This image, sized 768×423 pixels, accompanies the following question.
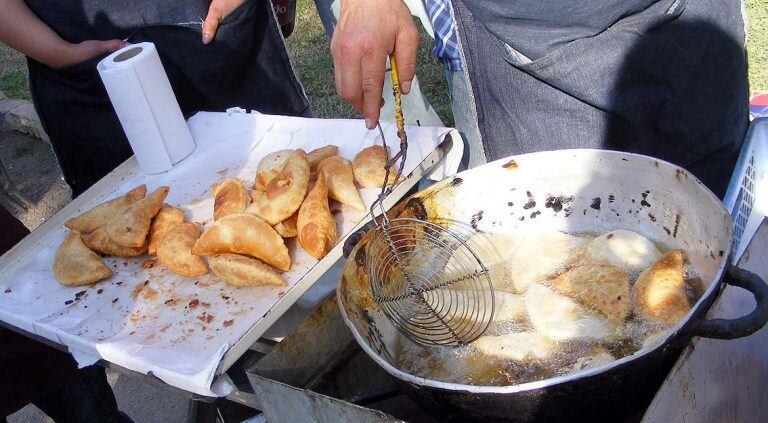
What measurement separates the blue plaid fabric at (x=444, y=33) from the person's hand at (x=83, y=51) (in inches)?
43.2

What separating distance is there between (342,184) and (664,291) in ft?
2.71

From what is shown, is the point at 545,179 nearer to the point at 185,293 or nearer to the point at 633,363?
the point at 633,363

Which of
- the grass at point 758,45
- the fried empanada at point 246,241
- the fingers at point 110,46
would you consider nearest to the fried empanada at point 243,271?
the fried empanada at point 246,241

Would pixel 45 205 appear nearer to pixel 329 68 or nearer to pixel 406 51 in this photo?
pixel 329 68

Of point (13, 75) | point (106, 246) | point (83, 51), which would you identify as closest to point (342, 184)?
point (106, 246)

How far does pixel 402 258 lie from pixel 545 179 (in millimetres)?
370

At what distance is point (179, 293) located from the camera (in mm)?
1561

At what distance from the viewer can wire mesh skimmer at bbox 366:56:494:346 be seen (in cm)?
128

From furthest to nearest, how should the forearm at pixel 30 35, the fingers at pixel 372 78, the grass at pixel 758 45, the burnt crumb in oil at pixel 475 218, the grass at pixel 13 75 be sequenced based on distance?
the grass at pixel 13 75 < the grass at pixel 758 45 < the forearm at pixel 30 35 < the burnt crumb in oil at pixel 475 218 < the fingers at pixel 372 78

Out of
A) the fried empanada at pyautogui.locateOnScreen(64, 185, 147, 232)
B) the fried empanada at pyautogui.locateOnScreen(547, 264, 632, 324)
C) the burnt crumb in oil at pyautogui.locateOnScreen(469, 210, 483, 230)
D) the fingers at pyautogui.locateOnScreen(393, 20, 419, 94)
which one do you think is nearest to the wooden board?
the fried empanada at pyautogui.locateOnScreen(547, 264, 632, 324)

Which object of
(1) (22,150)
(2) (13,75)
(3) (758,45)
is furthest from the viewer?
(2) (13,75)

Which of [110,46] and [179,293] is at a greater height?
[110,46]

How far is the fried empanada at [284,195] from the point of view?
1.63 metres

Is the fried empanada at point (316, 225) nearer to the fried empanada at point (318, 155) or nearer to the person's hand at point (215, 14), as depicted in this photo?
the fried empanada at point (318, 155)
